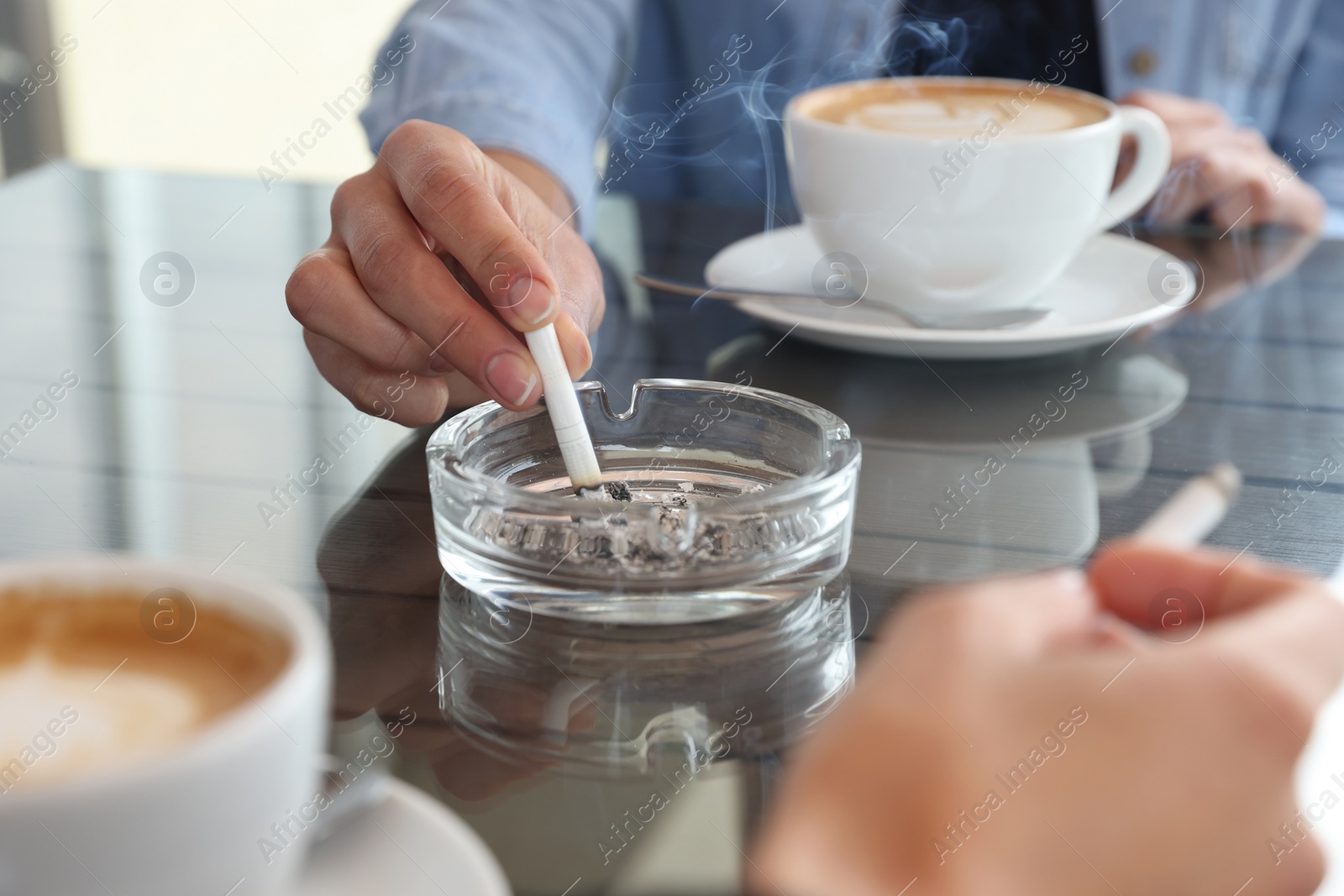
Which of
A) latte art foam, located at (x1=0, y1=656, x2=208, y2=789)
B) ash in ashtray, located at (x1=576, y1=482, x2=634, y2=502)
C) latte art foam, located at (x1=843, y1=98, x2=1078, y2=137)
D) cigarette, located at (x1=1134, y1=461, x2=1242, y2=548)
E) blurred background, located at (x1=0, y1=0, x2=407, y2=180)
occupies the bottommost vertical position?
blurred background, located at (x1=0, y1=0, x2=407, y2=180)

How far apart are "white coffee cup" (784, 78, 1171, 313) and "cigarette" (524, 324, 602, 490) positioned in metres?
0.37

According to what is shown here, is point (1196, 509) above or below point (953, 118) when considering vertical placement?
below

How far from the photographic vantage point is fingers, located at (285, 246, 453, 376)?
0.77 m

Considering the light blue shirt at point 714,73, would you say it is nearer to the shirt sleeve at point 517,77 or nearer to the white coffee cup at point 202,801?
the shirt sleeve at point 517,77

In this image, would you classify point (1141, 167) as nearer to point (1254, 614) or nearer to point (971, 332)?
point (971, 332)

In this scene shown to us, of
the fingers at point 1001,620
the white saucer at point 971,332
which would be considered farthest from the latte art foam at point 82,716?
the white saucer at point 971,332

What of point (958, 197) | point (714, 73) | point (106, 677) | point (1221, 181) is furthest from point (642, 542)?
point (714, 73)

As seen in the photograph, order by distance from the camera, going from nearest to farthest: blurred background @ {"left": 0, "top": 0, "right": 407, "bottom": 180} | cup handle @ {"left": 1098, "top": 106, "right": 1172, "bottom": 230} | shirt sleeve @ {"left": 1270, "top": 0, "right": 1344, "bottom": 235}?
cup handle @ {"left": 1098, "top": 106, "right": 1172, "bottom": 230}, shirt sleeve @ {"left": 1270, "top": 0, "right": 1344, "bottom": 235}, blurred background @ {"left": 0, "top": 0, "right": 407, "bottom": 180}

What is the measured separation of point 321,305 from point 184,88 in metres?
3.21

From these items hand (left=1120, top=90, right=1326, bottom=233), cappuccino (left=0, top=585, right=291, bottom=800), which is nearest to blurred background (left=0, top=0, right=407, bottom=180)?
hand (left=1120, top=90, right=1326, bottom=233)

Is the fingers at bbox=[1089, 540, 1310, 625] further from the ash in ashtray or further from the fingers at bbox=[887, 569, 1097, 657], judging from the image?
the ash in ashtray

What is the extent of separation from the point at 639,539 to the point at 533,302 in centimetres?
19

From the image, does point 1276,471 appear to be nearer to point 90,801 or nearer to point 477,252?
point 477,252

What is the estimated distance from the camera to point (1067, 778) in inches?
13.7
